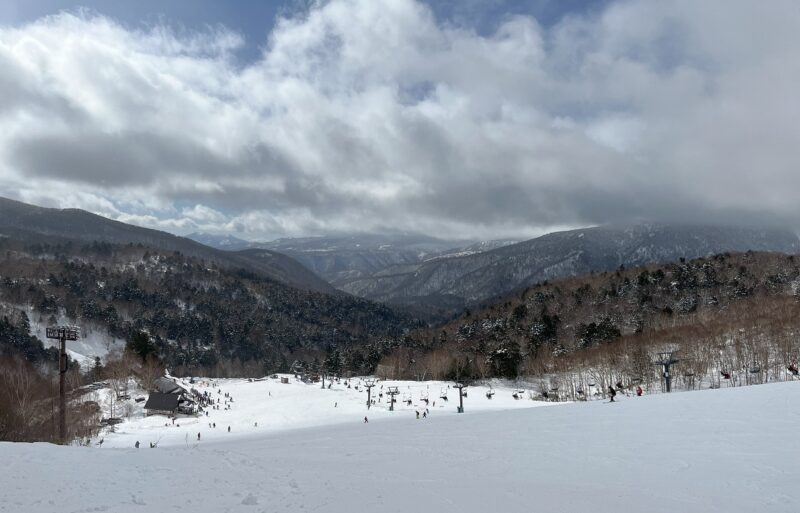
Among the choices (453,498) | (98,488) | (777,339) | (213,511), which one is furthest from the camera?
(777,339)

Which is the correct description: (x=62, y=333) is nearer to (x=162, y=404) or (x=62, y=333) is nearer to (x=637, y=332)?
(x=162, y=404)

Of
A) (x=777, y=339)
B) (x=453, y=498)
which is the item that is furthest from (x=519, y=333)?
(x=453, y=498)

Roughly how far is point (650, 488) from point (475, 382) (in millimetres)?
84452

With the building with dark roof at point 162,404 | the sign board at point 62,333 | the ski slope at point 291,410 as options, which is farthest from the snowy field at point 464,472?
the building with dark roof at point 162,404

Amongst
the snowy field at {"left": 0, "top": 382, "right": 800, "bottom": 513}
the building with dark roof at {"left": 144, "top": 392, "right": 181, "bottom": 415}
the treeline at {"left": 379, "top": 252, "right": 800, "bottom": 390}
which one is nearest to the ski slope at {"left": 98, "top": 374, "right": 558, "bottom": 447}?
the building with dark roof at {"left": 144, "top": 392, "right": 181, "bottom": 415}

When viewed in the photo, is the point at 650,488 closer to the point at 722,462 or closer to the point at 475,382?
the point at 722,462

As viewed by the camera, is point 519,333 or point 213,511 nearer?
point 213,511

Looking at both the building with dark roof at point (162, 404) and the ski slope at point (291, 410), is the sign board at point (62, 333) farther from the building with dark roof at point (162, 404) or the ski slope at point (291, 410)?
the building with dark roof at point (162, 404)

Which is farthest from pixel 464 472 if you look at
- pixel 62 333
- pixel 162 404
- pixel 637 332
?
pixel 637 332

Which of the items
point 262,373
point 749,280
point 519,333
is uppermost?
point 749,280

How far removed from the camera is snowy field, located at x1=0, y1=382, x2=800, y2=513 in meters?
11.2

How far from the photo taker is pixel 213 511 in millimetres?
10977

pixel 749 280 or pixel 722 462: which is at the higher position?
pixel 749 280

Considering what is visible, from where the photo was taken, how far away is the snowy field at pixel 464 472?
1124 cm
